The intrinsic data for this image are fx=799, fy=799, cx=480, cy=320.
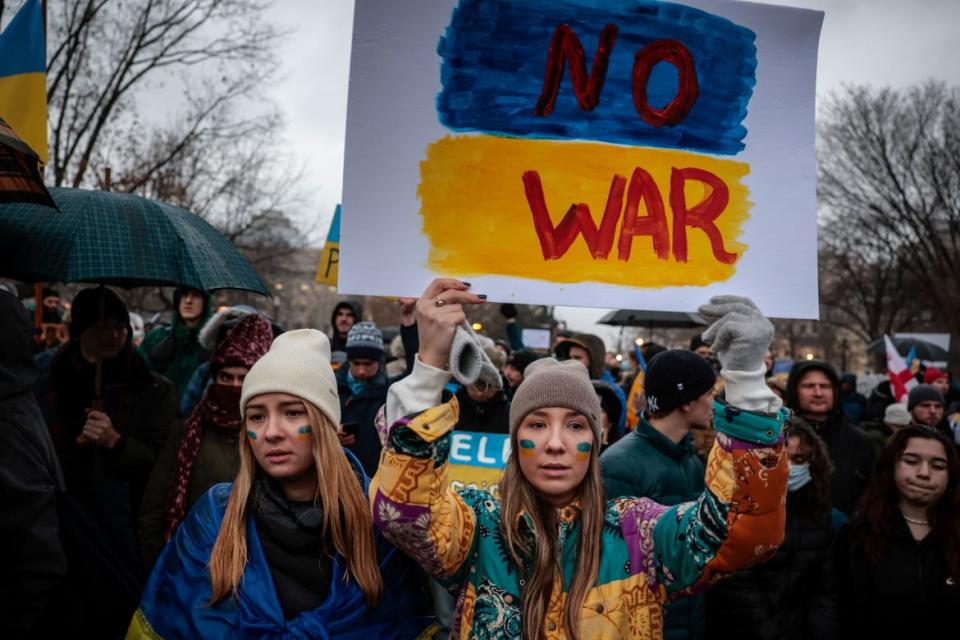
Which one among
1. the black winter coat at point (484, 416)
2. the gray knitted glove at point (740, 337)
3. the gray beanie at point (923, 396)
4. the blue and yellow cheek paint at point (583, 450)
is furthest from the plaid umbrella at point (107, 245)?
the gray beanie at point (923, 396)

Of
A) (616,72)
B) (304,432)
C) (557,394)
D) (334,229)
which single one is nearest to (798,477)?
(557,394)

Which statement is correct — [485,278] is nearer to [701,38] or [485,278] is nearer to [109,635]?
[701,38]

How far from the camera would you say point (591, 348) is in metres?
6.61

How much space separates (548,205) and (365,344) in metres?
3.30

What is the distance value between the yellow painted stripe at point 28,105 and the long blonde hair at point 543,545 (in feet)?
9.95

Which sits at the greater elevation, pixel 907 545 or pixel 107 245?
pixel 107 245

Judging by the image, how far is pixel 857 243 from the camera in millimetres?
31344

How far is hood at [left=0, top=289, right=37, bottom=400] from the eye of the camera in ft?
8.29

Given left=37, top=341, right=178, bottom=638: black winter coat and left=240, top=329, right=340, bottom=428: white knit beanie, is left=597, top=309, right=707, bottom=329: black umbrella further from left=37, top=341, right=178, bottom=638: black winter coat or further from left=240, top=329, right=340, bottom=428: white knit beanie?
left=240, top=329, right=340, bottom=428: white knit beanie

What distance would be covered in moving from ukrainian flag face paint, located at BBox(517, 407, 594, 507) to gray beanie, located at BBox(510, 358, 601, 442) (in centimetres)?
2

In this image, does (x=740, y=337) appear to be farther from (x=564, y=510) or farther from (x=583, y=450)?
(x=564, y=510)

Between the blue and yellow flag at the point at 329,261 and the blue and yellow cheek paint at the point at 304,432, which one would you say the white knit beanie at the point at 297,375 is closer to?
the blue and yellow cheek paint at the point at 304,432

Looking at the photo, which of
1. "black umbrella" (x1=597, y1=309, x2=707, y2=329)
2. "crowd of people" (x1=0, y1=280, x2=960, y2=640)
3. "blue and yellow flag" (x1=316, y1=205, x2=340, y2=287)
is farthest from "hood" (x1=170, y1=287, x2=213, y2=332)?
"black umbrella" (x1=597, y1=309, x2=707, y2=329)

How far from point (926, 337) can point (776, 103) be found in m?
17.7
